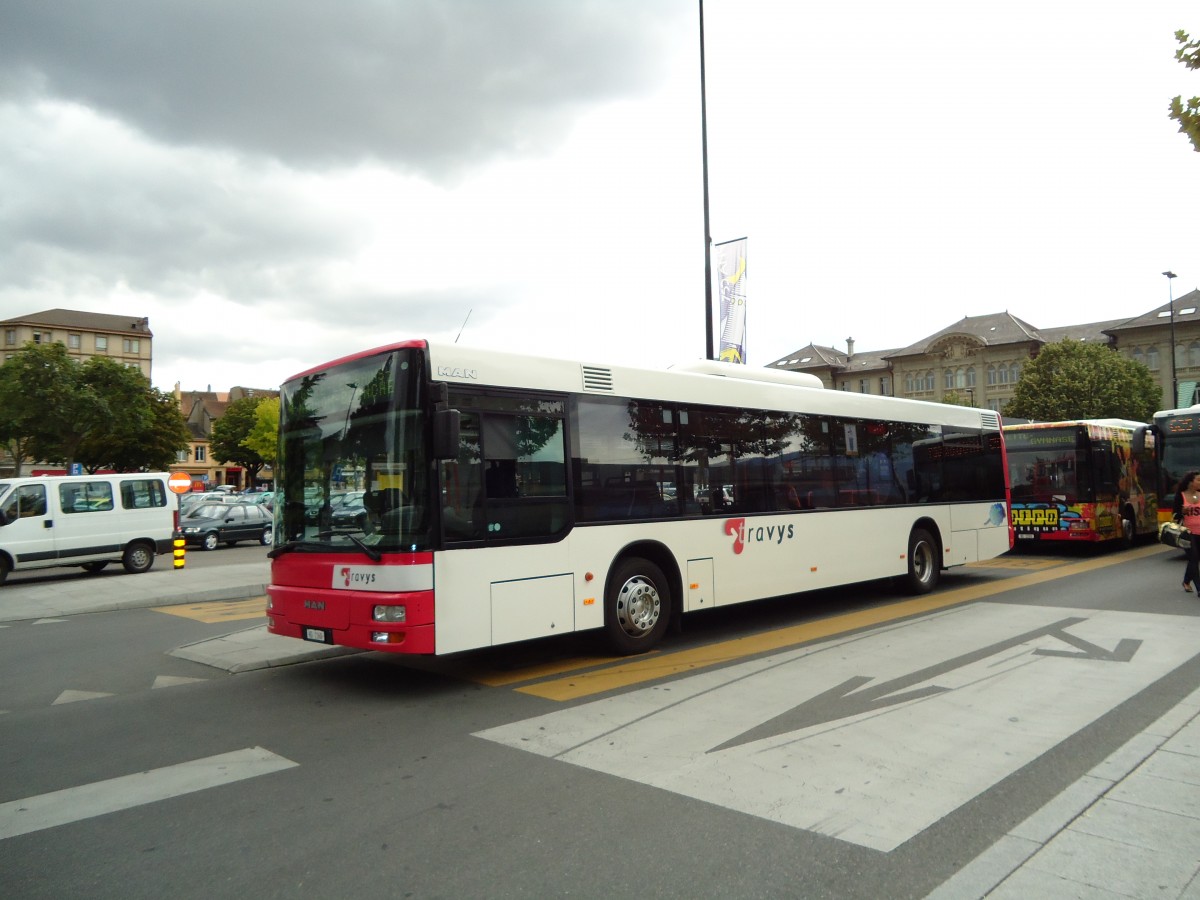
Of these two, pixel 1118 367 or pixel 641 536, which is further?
pixel 1118 367

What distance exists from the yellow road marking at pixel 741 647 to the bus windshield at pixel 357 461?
1749 mm

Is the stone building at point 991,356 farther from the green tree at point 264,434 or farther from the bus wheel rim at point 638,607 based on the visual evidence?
the bus wheel rim at point 638,607

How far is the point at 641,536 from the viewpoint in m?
8.52

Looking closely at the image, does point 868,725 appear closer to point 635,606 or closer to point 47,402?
point 635,606

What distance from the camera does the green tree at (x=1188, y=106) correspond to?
6539 mm

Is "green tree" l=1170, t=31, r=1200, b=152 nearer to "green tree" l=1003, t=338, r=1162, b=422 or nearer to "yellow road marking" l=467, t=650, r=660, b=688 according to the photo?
"yellow road marking" l=467, t=650, r=660, b=688

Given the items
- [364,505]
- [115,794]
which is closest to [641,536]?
[364,505]

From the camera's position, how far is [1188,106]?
21.7 ft

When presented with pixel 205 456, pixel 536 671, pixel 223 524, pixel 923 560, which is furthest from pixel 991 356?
pixel 205 456

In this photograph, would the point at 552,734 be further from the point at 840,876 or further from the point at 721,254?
the point at 721,254

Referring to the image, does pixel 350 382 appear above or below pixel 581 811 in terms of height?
above

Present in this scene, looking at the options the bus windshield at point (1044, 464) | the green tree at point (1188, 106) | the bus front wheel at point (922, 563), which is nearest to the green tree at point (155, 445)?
the bus windshield at point (1044, 464)

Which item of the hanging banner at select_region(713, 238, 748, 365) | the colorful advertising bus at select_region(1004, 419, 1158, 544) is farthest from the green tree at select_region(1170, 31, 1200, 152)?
the colorful advertising bus at select_region(1004, 419, 1158, 544)

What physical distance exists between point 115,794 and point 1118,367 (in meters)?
65.8
